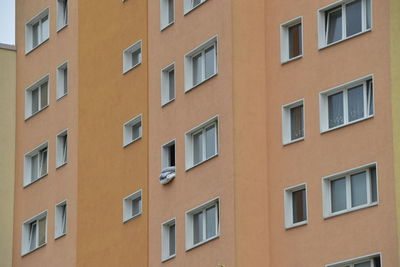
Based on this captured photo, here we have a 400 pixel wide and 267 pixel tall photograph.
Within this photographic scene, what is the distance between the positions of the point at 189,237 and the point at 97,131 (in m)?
8.73

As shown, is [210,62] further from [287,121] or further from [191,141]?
[287,121]

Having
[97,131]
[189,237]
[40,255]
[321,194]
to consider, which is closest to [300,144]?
[321,194]

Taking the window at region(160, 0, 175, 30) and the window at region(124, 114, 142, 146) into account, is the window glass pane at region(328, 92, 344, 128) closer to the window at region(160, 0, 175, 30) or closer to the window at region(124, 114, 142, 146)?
the window at region(160, 0, 175, 30)

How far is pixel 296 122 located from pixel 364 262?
5.79 m

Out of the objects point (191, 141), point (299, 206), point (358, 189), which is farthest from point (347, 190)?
point (191, 141)

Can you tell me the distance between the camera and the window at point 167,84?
171ft

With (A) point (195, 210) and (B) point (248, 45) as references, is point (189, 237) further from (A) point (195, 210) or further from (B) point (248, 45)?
(B) point (248, 45)

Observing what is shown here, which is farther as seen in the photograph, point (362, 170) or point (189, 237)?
point (189, 237)

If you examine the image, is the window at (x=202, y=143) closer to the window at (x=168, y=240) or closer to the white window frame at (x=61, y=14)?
the window at (x=168, y=240)

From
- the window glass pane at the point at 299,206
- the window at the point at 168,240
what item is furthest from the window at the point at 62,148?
the window glass pane at the point at 299,206

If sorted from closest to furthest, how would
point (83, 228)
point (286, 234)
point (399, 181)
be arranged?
point (399, 181)
point (286, 234)
point (83, 228)

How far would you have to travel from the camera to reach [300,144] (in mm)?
46906

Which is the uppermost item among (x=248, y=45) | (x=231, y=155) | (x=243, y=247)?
(x=248, y=45)

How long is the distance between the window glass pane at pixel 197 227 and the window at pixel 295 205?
3.39m
